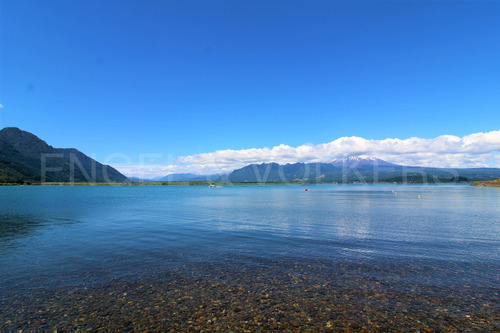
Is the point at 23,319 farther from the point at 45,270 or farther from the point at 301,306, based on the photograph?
the point at 301,306

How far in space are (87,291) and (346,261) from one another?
17.3m

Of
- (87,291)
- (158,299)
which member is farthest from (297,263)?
(87,291)

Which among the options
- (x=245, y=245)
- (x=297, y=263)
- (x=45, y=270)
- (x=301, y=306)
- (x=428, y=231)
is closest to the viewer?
(x=301, y=306)

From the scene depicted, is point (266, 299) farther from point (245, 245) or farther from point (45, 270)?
point (45, 270)

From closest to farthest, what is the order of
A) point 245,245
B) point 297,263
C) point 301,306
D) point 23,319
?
point 23,319, point 301,306, point 297,263, point 245,245

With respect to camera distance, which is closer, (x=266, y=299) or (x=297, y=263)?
(x=266, y=299)

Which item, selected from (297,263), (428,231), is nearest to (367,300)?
(297,263)

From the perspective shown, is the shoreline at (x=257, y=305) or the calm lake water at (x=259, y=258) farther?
the calm lake water at (x=259, y=258)

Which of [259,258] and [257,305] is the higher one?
[257,305]

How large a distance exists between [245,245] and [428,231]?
2417 cm

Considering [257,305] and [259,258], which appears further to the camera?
[259,258]

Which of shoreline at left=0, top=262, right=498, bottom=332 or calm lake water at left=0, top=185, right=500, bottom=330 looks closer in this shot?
shoreline at left=0, top=262, right=498, bottom=332

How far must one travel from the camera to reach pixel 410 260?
19.7m

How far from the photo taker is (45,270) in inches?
692
